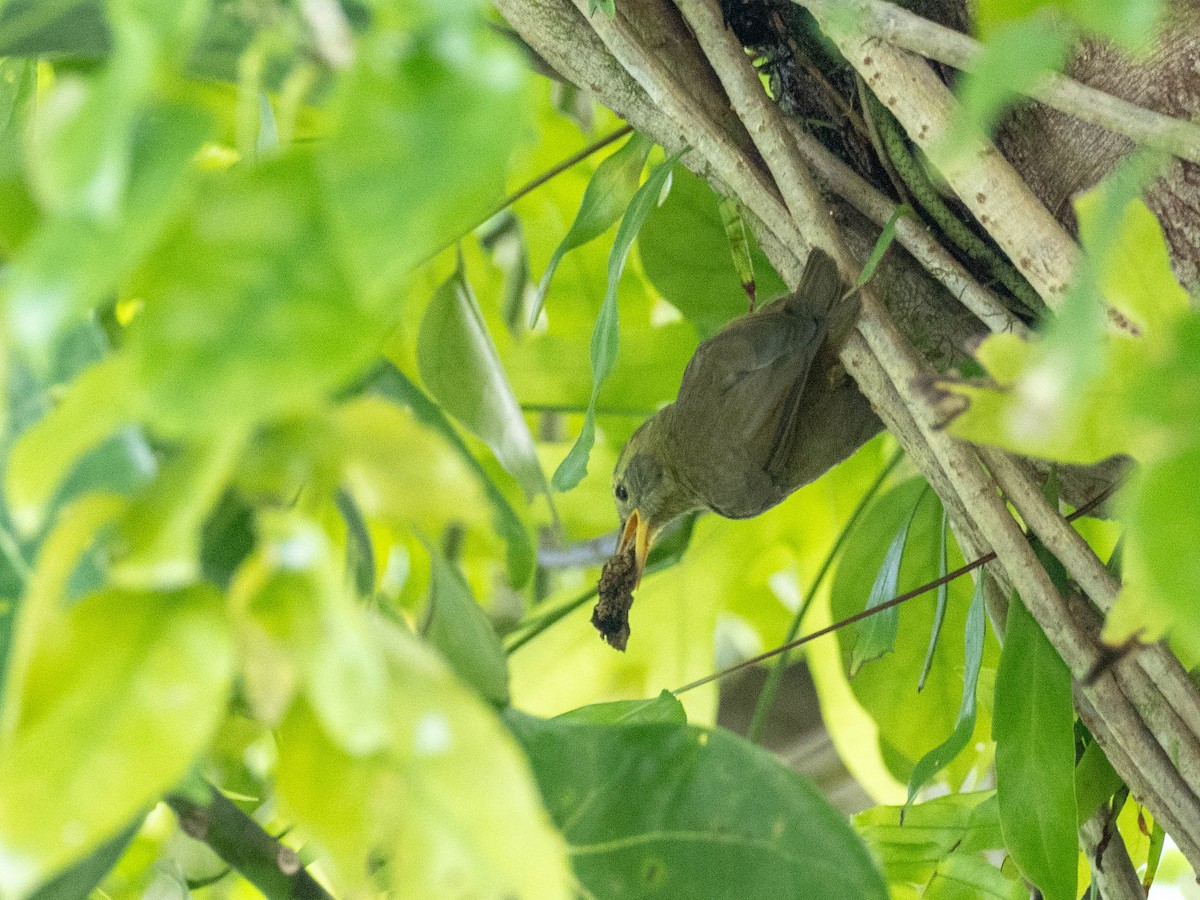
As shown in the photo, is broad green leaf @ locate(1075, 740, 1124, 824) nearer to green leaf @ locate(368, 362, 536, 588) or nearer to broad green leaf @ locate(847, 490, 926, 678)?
broad green leaf @ locate(847, 490, 926, 678)

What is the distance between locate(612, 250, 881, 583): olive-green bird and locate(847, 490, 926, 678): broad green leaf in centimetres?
23

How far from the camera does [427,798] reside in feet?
0.70

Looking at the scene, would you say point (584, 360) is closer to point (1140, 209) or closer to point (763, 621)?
point (763, 621)

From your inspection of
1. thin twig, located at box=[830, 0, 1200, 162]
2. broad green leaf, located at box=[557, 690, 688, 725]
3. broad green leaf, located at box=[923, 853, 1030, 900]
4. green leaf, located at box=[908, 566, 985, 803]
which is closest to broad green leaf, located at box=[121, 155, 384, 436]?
thin twig, located at box=[830, 0, 1200, 162]

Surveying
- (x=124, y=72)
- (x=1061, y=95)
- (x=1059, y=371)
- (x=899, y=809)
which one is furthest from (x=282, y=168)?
(x=899, y=809)

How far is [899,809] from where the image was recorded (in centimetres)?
76

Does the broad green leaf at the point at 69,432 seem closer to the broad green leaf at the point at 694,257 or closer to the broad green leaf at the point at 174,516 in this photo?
the broad green leaf at the point at 174,516

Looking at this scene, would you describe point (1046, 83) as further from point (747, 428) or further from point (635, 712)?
point (747, 428)

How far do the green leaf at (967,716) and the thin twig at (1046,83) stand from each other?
0.27 m

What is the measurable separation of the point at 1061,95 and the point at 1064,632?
240 mm

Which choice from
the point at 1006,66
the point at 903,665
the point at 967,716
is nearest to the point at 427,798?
the point at 1006,66

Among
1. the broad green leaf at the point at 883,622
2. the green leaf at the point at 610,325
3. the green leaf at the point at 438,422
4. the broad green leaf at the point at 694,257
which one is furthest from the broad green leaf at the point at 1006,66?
the broad green leaf at the point at 694,257

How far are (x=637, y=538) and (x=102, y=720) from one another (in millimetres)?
784

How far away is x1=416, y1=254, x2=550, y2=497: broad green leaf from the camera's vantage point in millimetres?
578
